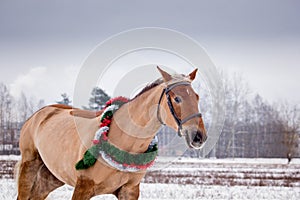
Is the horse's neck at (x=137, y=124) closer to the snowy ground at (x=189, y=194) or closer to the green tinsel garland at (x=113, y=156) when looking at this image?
the green tinsel garland at (x=113, y=156)

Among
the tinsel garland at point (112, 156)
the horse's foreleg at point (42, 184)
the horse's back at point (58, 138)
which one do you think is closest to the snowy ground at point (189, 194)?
the horse's foreleg at point (42, 184)

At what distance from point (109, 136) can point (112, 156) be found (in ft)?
0.77

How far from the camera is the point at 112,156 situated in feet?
14.5

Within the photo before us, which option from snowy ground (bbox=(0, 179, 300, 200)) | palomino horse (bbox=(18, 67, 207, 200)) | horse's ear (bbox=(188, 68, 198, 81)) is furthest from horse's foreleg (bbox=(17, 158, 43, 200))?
snowy ground (bbox=(0, 179, 300, 200))

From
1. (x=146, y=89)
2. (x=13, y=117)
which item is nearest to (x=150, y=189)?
(x=146, y=89)

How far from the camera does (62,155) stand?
199 inches

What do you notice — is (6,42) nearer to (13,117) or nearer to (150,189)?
(13,117)

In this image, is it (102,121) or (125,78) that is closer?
(125,78)

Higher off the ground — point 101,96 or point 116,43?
point 116,43

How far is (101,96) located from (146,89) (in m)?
0.71

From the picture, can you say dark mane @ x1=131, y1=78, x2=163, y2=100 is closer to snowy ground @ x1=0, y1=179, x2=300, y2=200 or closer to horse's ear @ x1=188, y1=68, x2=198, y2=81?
horse's ear @ x1=188, y1=68, x2=198, y2=81

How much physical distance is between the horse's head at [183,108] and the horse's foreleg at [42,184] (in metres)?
2.79

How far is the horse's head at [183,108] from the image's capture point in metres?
3.64

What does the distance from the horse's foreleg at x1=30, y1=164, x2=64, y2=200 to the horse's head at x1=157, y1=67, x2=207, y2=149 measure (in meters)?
2.79
